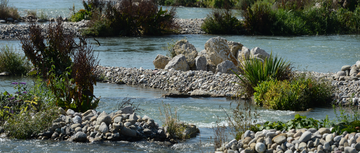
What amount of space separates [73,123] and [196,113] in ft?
8.95

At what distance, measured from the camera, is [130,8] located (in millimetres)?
24906

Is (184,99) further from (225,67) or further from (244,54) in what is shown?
(244,54)

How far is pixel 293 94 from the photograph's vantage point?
8641 millimetres

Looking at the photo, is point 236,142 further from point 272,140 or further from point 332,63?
point 332,63

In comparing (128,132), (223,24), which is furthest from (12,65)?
(223,24)

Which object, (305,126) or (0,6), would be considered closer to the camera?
(305,126)

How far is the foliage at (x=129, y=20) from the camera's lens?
24812mm

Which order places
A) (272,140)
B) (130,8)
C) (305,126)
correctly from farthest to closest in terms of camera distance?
(130,8), (305,126), (272,140)

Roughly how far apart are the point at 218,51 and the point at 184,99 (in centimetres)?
374

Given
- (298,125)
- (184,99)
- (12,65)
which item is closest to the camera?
(298,125)

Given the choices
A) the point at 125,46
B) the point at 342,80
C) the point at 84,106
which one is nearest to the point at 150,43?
the point at 125,46

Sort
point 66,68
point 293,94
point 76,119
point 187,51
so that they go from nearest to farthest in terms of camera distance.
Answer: point 76,119
point 66,68
point 293,94
point 187,51

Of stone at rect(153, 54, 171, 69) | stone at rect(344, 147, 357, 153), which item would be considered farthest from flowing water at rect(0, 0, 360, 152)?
stone at rect(344, 147, 357, 153)

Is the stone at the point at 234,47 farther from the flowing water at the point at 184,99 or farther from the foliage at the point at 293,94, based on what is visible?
the foliage at the point at 293,94
